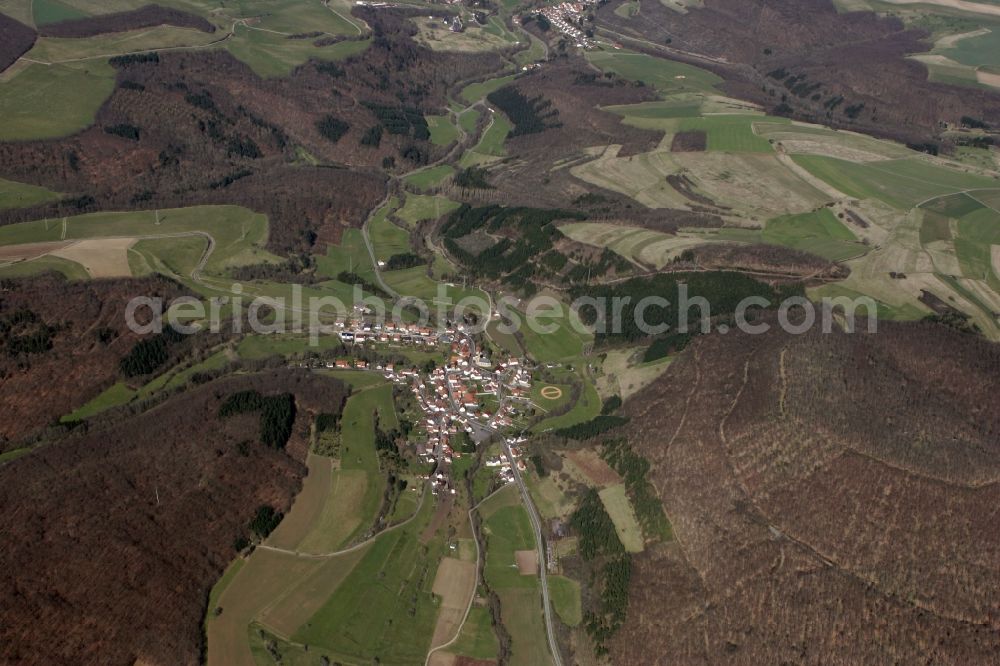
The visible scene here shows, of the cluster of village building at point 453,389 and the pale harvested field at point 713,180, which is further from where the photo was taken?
the pale harvested field at point 713,180

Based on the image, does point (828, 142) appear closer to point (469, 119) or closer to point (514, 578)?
point (469, 119)

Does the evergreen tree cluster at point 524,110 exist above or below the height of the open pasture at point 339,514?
below

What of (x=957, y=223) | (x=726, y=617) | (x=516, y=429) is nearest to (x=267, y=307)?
(x=516, y=429)

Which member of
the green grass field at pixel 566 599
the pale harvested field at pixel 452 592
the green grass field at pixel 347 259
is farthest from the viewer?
the green grass field at pixel 347 259

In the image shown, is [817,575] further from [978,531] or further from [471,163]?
[471,163]

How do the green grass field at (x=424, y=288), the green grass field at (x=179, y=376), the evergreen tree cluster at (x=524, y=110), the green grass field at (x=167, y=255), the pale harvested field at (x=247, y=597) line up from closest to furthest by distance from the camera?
the pale harvested field at (x=247, y=597)
the green grass field at (x=179, y=376)
the green grass field at (x=167, y=255)
the green grass field at (x=424, y=288)
the evergreen tree cluster at (x=524, y=110)

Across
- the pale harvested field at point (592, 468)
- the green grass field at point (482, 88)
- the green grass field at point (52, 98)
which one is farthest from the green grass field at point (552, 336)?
the green grass field at point (482, 88)

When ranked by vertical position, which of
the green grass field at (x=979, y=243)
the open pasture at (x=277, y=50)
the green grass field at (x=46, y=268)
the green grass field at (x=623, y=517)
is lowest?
the open pasture at (x=277, y=50)

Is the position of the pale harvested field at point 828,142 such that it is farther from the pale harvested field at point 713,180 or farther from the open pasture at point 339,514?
the open pasture at point 339,514
